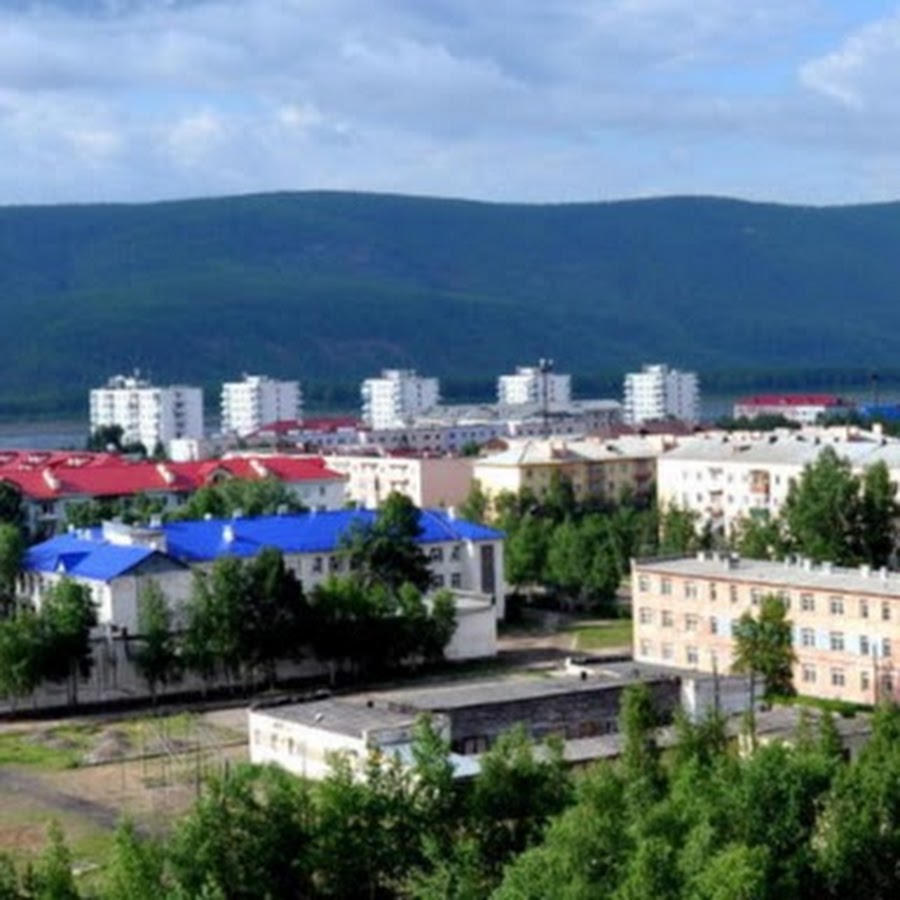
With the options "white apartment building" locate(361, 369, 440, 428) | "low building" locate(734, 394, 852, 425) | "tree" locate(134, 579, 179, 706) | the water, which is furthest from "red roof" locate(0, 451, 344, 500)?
"white apartment building" locate(361, 369, 440, 428)

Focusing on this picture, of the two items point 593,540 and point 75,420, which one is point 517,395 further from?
point 593,540

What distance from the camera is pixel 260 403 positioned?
114750mm

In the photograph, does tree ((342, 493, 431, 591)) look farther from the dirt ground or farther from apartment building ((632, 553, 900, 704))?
the dirt ground

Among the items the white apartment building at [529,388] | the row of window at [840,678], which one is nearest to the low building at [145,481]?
the row of window at [840,678]

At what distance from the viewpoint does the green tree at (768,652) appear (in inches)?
1111

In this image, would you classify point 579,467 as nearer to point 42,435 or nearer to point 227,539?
point 227,539

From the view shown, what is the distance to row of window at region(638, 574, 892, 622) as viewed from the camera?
29625 millimetres

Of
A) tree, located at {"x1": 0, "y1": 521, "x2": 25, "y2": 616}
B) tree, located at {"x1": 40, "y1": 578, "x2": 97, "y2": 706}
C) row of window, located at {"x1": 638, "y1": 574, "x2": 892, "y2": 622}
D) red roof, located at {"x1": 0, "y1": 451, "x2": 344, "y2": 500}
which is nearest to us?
row of window, located at {"x1": 638, "y1": 574, "x2": 892, "y2": 622}

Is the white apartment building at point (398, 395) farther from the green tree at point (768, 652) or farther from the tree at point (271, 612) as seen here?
the green tree at point (768, 652)

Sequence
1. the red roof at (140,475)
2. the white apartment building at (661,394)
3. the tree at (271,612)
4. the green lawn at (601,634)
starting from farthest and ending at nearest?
the white apartment building at (661,394)
the red roof at (140,475)
the green lawn at (601,634)
the tree at (271,612)

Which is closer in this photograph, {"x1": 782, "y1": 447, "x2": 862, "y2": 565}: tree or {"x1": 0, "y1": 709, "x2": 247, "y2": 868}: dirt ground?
{"x1": 0, "y1": 709, "x2": 247, "y2": 868}: dirt ground

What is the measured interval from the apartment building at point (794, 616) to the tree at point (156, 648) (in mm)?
8050

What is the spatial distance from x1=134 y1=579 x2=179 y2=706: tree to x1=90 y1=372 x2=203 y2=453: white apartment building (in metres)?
67.5

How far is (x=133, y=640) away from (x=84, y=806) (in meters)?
8.41
